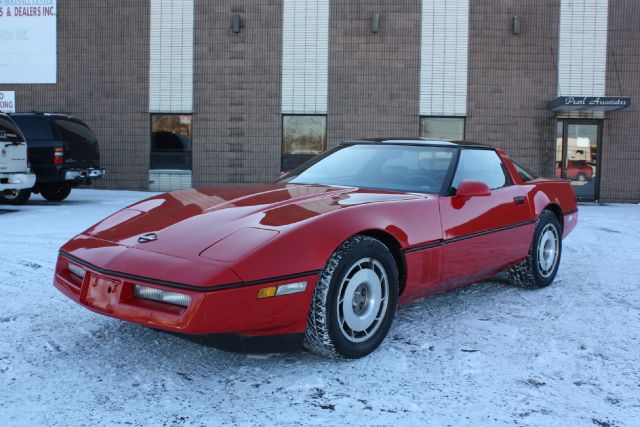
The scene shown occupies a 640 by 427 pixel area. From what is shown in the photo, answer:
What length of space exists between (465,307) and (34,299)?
310 cm

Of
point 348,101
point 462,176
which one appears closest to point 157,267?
point 462,176

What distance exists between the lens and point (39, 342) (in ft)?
11.4

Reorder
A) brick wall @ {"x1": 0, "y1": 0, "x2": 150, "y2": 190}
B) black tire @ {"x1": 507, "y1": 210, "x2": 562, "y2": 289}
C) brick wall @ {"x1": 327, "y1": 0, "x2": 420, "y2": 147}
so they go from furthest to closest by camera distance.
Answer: brick wall @ {"x1": 0, "y1": 0, "x2": 150, "y2": 190} → brick wall @ {"x1": 327, "y1": 0, "x2": 420, "y2": 147} → black tire @ {"x1": 507, "y1": 210, "x2": 562, "y2": 289}

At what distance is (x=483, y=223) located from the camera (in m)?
4.24

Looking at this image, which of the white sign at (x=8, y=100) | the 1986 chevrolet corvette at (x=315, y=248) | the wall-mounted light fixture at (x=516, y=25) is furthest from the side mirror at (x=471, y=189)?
the white sign at (x=8, y=100)

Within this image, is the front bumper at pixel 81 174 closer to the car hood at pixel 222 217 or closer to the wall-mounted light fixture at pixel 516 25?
the car hood at pixel 222 217

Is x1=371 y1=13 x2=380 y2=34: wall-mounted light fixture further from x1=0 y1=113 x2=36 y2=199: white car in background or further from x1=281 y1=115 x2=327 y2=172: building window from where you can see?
x1=0 y1=113 x2=36 y2=199: white car in background

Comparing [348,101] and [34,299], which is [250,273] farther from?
[348,101]

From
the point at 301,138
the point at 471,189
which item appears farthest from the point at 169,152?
the point at 471,189

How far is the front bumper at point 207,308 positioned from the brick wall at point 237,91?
12633mm

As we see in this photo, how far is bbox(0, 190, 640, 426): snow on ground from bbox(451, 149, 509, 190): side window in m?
0.91

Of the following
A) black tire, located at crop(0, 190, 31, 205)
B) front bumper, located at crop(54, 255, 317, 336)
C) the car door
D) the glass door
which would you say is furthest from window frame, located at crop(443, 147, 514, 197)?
the glass door

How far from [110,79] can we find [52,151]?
15.8 ft

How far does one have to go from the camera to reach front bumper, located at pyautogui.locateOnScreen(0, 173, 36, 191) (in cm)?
1037
